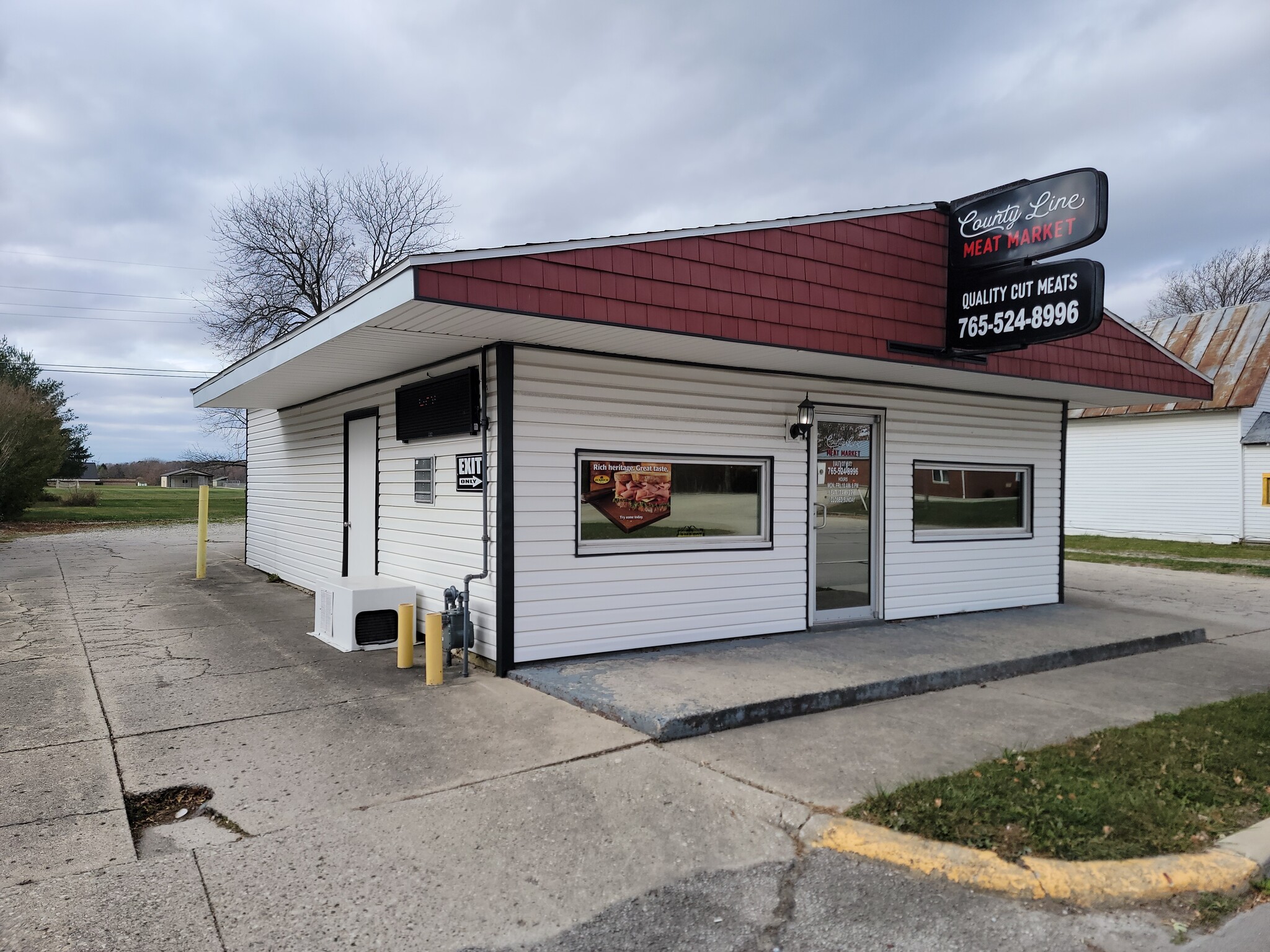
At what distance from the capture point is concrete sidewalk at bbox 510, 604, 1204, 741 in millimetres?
5449

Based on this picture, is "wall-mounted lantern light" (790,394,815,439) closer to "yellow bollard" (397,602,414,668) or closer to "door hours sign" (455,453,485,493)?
"door hours sign" (455,453,485,493)

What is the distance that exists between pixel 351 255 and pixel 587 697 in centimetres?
2915

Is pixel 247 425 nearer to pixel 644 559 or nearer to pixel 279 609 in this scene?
pixel 279 609

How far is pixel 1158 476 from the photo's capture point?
70.2ft

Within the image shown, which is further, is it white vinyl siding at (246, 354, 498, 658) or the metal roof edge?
the metal roof edge

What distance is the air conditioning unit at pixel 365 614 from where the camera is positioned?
7480mm

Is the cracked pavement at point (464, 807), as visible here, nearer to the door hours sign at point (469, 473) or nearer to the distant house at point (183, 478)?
the door hours sign at point (469, 473)

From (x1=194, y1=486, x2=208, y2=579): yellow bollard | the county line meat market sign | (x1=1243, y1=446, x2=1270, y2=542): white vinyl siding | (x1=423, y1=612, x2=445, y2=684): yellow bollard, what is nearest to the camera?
(x1=423, y1=612, x2=445, y2=684): yellow bollard

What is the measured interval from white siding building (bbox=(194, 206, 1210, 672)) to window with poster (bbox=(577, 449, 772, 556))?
2 cm

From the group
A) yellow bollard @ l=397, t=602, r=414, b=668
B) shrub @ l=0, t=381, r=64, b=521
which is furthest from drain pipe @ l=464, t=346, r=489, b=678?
shrub @ l=0, t=381, r=64, b=521

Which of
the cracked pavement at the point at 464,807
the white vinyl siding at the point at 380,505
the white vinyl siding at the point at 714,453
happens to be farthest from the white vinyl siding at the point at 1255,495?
the white vinyl siding at the point at 380,505

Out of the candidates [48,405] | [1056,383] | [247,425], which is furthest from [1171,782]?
[48,405]

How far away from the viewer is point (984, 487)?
9719 mm

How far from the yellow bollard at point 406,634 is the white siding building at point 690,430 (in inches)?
22.3
